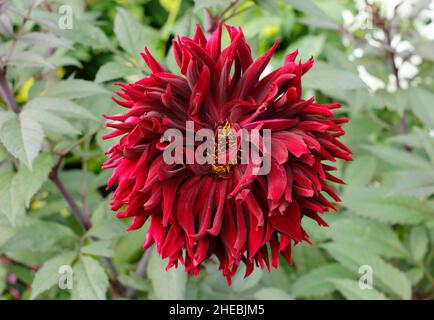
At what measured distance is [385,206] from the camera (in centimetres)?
103

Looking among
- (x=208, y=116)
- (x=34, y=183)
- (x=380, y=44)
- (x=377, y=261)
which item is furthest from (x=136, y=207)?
(x=380, y=44)

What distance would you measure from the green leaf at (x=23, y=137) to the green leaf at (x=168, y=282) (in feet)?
0.91

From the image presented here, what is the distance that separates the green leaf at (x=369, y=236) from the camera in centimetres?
103

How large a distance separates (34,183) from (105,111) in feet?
0.64

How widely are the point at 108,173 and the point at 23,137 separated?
14.1 inches

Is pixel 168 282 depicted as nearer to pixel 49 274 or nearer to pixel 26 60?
pixel 49 274

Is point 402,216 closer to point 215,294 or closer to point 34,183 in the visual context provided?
point 215,294

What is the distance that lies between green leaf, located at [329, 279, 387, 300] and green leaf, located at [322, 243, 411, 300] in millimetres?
51

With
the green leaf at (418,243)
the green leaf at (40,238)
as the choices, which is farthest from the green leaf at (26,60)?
the green leaf at (418,243)

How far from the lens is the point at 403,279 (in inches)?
39.1

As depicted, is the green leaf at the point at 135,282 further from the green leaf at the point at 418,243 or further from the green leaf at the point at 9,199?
the green leaf at the point at 418,243

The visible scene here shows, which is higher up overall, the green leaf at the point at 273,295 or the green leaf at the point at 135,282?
the green leaf at the point at 135,282

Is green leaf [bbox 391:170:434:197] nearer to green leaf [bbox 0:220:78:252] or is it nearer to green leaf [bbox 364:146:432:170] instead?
green leaf [bbox 364:146:432:170]

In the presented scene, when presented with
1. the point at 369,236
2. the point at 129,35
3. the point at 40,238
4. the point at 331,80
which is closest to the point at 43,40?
the point at 129,35
